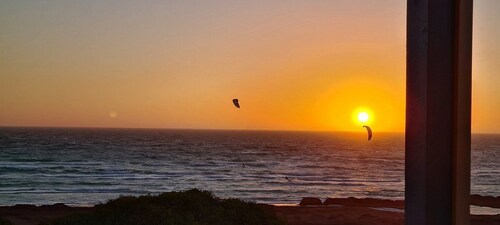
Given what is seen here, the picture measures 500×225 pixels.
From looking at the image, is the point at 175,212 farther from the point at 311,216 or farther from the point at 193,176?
the point at 193,176

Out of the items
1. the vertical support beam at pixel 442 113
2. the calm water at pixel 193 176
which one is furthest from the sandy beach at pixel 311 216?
the vertical support beam at pixel 442 113

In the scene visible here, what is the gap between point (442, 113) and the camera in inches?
55.1

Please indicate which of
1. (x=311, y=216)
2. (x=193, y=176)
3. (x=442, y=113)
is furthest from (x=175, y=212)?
(x=193, y=176)

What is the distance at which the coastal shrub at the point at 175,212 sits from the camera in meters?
6.57

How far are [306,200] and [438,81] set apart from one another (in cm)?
2219

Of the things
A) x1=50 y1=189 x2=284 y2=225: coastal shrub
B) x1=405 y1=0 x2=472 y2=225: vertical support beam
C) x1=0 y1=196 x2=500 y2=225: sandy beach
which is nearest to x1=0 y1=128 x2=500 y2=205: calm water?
x1=0 y1=196 x2=500 y2=225: sandy beach

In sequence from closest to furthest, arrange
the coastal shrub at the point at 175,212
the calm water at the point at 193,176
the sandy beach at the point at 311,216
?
the coastal shrub at the point at 175,212, the sandy beach at the point at 311,216, the calm water at the point at 193,176

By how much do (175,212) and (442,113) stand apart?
560cm

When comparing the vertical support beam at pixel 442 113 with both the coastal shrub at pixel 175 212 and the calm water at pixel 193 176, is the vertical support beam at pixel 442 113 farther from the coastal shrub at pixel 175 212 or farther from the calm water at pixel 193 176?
the calm water at pixel 193 176

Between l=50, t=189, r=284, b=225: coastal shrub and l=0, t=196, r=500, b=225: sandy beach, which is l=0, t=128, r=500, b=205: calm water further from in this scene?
l=50, t=189, r=284, b=225: coastal shrub

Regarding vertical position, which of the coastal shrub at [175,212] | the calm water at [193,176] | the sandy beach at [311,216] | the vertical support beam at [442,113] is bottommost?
the calm water at [193,176]

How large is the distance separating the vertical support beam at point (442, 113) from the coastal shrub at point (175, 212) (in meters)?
5.23

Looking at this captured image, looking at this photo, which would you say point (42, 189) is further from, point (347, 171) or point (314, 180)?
point (347, 171)

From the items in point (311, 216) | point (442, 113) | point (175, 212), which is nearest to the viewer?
point (442, 113)
